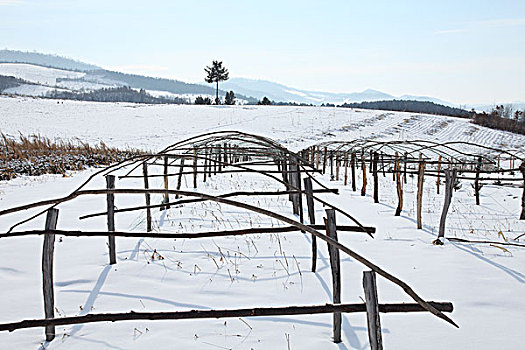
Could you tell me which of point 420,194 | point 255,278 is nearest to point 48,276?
point 255,278

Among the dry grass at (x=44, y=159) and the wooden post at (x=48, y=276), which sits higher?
the wooden post at (x=48, y=276)

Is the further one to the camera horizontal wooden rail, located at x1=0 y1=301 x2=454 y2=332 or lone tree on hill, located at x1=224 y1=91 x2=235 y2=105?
lone tree on hill, located at x1=224 y1=91 x2=235 y2=105

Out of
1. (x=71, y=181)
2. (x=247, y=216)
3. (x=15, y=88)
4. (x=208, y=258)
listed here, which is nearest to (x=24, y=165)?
(x=71, y=181)

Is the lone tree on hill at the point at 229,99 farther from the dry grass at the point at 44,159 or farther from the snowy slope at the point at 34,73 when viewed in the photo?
the snowy slope at the point at 34,73

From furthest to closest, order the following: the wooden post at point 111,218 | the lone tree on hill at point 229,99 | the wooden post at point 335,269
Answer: the lone tree on hill at point 229,99 → the wooden post at point 111,218 → the wooden post at point 335,269

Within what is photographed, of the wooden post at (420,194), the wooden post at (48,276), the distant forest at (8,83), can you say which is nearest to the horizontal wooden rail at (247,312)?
the wooden post at (48,276)

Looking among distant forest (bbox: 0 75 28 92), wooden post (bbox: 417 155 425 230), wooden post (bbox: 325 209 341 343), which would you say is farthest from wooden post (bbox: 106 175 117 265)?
distant forest (bbox: 0 75 28 92)

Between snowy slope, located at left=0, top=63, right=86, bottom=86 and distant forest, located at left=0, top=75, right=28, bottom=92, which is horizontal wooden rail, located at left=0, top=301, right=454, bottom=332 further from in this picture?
snowy slope, located at left=0, top=63, right=86, bottom=86

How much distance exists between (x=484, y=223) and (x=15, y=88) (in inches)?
6064

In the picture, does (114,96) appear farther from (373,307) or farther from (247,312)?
(373,307)

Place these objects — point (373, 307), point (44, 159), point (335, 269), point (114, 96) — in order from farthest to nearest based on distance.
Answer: point (114, 96) → point (44, 159) → point (335, 269) → point (373, 307)

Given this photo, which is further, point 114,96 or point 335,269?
point 114,96

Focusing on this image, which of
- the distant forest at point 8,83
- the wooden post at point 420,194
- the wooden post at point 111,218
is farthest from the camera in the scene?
the distant forest at point 8,83

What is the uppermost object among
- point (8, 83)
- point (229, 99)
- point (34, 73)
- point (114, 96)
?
point (34, 73)
